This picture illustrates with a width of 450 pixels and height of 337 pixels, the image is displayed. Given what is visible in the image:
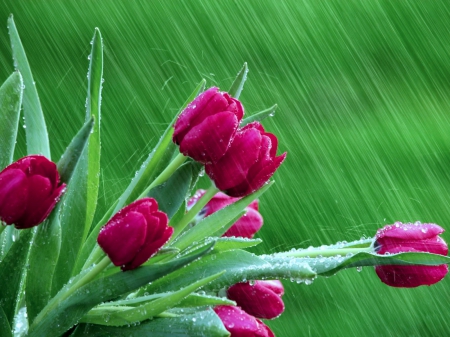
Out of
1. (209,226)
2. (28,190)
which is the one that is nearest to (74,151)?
(28,190)

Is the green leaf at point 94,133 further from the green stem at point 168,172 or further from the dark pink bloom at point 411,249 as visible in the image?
the dark pink bloom at point 411,249

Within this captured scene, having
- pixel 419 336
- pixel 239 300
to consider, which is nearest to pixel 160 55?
pixel 419 336

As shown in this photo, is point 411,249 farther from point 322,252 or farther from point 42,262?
point 42,262

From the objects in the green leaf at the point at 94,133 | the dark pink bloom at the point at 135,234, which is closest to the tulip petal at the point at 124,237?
the dark pink bloom at the point at 135,234

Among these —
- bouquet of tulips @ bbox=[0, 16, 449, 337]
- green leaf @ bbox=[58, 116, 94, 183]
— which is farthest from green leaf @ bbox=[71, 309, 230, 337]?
green leaf @ bbox=[58, 116, 94, 183]

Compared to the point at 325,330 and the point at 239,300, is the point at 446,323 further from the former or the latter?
the point at 239,300

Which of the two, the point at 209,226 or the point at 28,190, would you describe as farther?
the point at 209,226
